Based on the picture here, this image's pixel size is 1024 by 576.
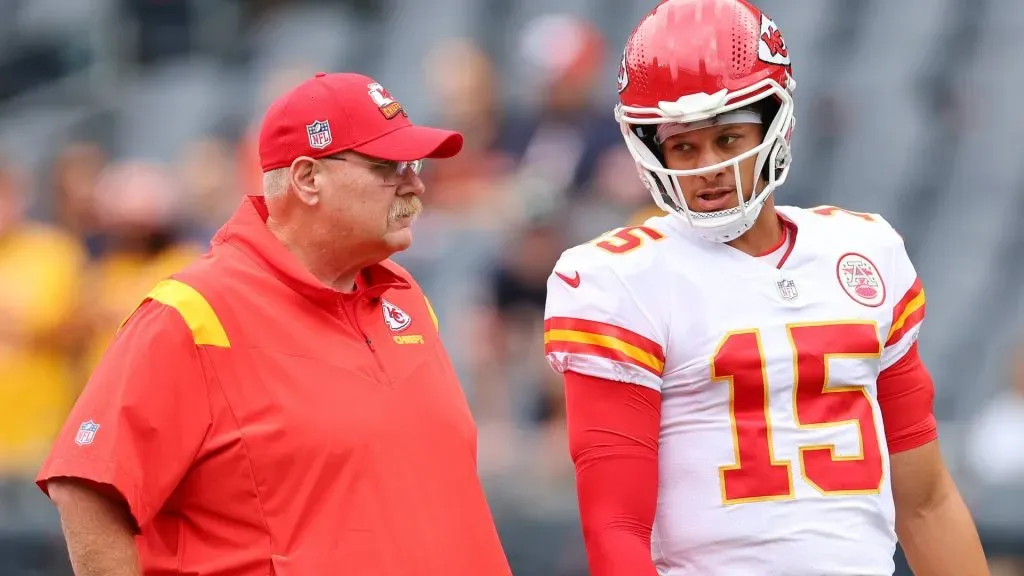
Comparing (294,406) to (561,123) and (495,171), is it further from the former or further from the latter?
(495,171)

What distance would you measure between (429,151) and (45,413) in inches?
145

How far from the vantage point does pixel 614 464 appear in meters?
3.05

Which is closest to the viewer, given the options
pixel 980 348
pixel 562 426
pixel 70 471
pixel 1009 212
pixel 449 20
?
pixel 70 471

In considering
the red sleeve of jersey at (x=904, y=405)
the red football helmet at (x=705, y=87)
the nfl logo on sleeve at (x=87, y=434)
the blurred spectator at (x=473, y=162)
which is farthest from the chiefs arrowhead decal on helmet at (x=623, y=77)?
the blurred spectator at (x=473, y=162)

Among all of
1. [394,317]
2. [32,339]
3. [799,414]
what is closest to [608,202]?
[32,339]

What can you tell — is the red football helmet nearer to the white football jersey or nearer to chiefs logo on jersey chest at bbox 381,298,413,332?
the white football jersey

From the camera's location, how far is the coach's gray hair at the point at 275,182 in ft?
11.0

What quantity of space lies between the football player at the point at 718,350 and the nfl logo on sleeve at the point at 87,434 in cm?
81

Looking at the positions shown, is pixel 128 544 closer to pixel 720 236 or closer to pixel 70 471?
pixel 70 471

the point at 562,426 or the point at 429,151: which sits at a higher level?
the point at 429,151

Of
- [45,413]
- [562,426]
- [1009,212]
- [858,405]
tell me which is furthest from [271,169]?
[1009,212]

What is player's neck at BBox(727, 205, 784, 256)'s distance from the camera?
325 centimetres

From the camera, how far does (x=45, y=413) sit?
21.5 ft

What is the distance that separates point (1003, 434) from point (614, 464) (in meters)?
4.05
